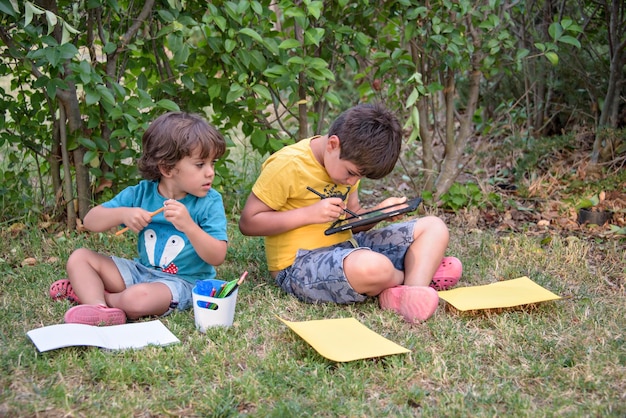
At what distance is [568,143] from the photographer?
14.6 ft

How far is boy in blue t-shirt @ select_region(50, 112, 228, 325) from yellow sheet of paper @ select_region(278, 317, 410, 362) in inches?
19.1

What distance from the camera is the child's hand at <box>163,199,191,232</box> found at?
7.58ft

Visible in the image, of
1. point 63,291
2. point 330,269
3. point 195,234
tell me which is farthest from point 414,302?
point 63,291

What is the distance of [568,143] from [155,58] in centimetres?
266

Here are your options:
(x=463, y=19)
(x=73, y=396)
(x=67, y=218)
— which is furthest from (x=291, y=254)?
(x=463, y=19)

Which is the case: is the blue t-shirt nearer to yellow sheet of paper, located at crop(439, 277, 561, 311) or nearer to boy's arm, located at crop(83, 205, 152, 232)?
boy's arm, located at crop(83, 205, 152, 232)

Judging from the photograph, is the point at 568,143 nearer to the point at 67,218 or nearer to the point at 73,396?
the point at 67,218

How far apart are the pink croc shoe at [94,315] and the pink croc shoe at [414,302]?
955mm

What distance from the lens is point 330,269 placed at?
8.16 feet

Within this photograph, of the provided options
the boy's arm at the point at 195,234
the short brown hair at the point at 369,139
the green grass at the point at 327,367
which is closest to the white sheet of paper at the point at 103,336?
the green grass at the point at 327,367

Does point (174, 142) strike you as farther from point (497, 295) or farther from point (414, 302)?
point (497, 295)

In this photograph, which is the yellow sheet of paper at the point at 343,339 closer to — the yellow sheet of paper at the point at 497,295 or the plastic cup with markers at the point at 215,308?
the plastic cup with markers at the point at 215,308

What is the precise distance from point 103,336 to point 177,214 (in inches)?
18.3

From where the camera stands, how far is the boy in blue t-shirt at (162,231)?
2.38 metres
